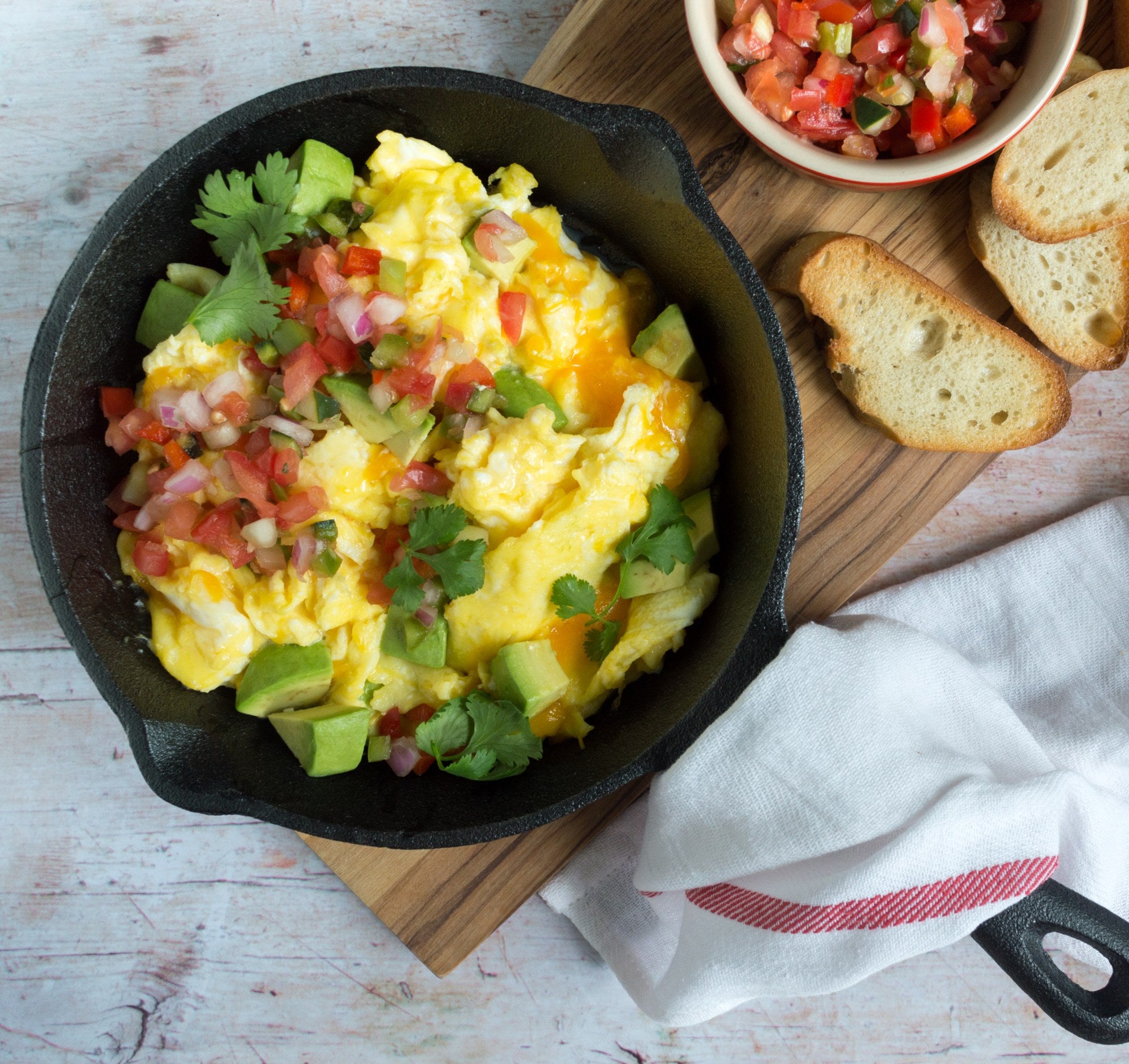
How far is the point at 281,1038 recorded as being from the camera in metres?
3.23

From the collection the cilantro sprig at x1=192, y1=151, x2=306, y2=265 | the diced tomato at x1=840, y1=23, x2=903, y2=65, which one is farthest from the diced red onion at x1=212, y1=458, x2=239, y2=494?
the diced tomato at x1=840, y1=23, x2=903, y2=65

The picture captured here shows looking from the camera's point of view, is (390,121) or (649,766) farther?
(390,121)

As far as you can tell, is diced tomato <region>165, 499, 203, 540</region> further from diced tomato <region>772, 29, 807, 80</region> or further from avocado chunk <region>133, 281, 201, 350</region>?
diced tomato <region>772, 29, 807, 80</region>

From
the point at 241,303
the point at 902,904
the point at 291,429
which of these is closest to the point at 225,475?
the point at 291,429

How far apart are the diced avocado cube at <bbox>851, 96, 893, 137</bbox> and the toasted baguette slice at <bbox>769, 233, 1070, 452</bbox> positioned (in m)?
0.33

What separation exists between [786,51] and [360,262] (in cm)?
129

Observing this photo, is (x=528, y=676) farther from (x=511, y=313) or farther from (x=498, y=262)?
(x=498, y=262)

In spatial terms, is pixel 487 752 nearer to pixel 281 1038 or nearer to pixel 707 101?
pixel 281 1038

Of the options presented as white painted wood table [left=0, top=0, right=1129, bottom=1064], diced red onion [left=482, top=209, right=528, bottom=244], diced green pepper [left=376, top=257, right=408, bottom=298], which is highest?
diced red onion [left=482, top=209, right=528, bottom=244]

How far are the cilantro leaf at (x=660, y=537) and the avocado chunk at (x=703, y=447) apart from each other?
0.15 meters

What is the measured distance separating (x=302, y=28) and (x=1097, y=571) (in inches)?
124

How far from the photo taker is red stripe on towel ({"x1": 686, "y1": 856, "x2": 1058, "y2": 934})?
2.63 metres

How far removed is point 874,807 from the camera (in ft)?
8.93

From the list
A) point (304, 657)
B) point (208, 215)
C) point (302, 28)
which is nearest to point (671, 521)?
point (304, 657)
